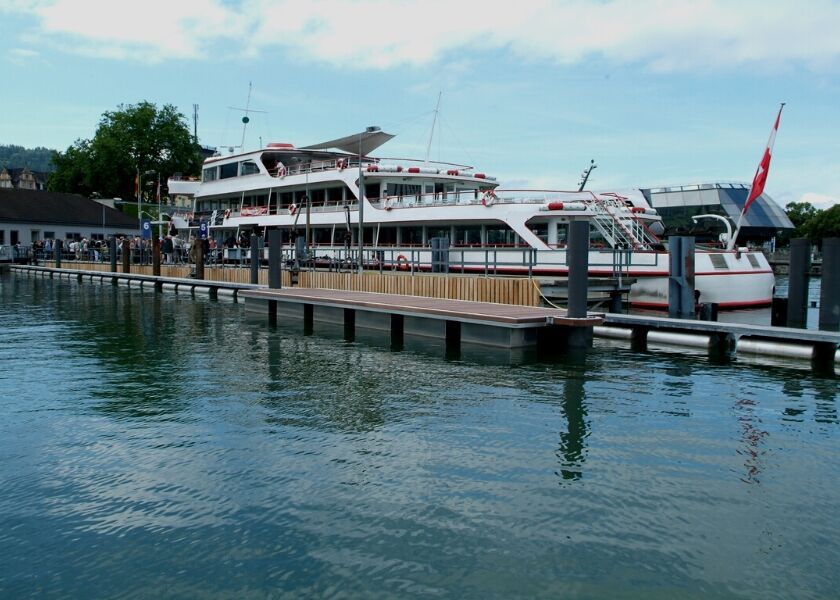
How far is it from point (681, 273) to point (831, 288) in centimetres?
586

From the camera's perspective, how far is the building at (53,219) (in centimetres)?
6247

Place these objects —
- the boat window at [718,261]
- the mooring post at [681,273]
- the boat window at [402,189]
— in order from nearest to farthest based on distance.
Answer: the mooring post at [681,273]
the boat window at [718,261]
the boat window at [402,189]

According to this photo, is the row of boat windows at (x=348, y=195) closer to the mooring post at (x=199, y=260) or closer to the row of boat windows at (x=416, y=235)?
the row of boat windows at (x=416, y=235)

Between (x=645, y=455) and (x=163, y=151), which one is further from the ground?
(x=163, y=151)

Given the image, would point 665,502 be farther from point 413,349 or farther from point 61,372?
point 61,372

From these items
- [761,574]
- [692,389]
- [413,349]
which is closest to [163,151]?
[413,349]

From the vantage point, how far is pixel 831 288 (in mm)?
15055

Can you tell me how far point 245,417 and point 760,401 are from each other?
727cm

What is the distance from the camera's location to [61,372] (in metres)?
13.3

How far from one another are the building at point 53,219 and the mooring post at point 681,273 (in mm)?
57009

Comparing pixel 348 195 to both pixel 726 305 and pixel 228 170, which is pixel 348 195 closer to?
pixel 228 170

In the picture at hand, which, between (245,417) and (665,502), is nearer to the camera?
(665,502)

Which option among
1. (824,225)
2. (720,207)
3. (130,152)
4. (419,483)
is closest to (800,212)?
(824,225)

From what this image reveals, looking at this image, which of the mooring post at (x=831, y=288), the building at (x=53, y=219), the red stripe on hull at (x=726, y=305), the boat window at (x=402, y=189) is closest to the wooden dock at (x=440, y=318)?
the mooring post at (x=831, y=288)
